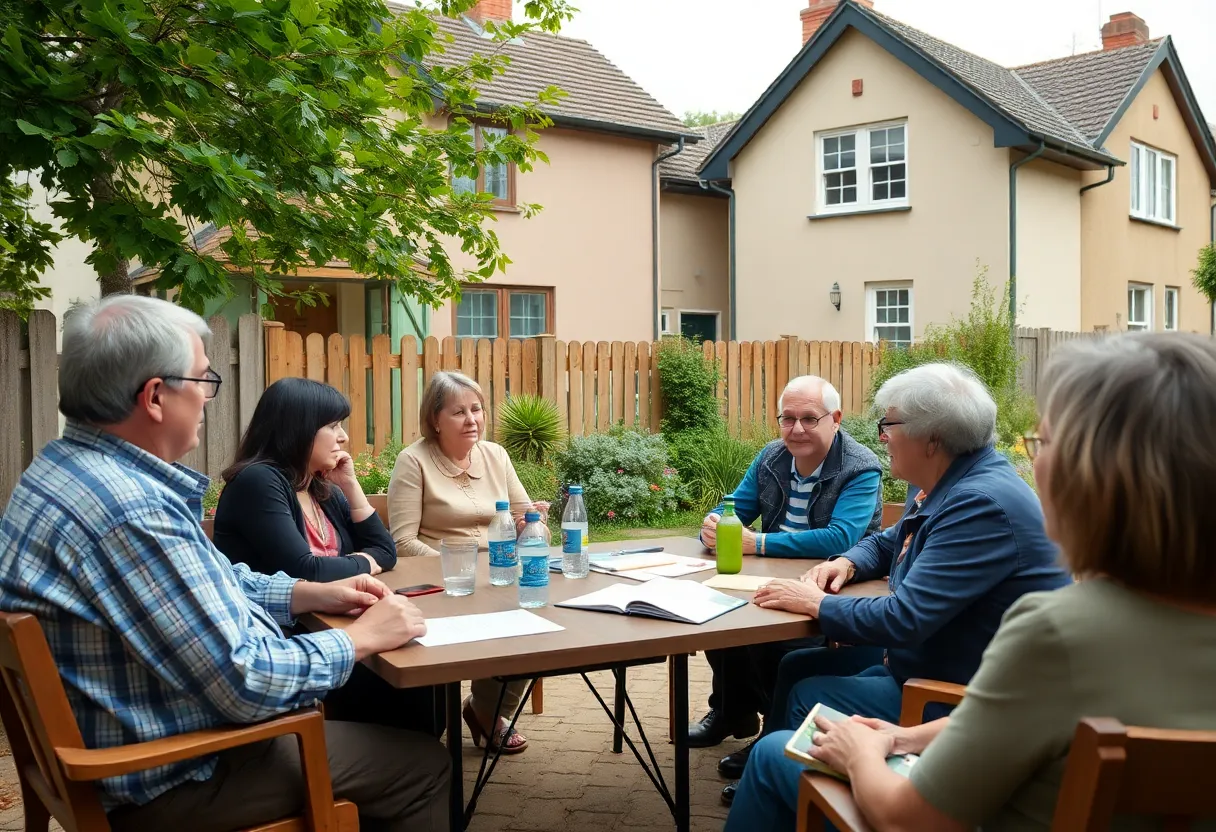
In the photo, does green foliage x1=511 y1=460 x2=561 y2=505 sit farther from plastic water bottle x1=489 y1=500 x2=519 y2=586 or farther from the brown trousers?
the brown trousers

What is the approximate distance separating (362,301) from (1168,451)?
15.6 metres

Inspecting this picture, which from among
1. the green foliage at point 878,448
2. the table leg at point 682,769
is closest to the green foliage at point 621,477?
the green foliage at point 878,448

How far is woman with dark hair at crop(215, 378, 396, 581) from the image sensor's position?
11.4ft

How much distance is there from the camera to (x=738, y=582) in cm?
354

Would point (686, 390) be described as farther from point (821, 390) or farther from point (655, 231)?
point (821, 390)

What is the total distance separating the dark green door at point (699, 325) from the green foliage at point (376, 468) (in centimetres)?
1123

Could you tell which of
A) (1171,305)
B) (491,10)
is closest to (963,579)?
(491,10)

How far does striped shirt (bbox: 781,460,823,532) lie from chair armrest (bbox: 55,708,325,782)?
247 centimetres

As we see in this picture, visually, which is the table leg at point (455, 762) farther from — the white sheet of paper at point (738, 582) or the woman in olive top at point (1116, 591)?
the woman in olive top at point (1116, 591)

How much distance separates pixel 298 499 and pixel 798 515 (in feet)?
6.51

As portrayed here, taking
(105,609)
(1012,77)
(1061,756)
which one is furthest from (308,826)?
(1012,77)

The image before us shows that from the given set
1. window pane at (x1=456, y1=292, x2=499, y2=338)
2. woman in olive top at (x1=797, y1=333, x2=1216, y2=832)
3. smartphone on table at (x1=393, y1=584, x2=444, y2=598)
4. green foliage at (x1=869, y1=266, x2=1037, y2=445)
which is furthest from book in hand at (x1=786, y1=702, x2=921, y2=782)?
window pane at (x1=456, y1=292, x2=499, y2=338)

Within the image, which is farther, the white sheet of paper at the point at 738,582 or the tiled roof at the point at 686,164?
the tiled roof at the point at 686,164

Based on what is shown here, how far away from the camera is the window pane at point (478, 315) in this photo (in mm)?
16891
